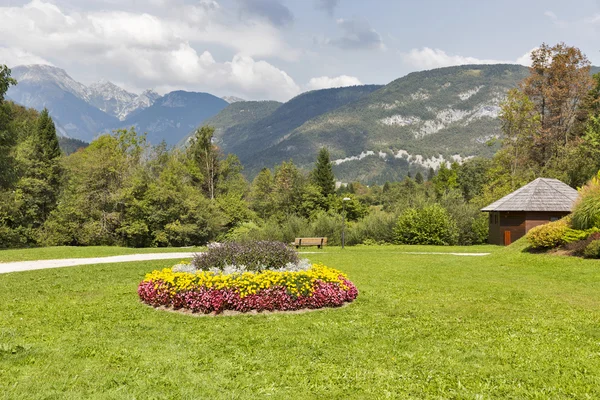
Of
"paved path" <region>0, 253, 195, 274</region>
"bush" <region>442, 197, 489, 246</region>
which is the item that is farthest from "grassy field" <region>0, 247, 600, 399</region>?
"bush" <region>442, 197, 489, 246</region>

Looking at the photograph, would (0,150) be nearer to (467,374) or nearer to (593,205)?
(467,374)

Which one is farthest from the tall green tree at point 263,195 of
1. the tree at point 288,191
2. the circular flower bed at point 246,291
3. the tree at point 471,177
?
the circular flower bed at point 246,291

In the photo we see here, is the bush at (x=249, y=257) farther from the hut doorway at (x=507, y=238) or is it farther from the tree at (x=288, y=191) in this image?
the tree at (x=288, y=191)

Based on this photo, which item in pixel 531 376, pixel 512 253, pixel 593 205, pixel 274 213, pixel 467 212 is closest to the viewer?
pixel 531 376

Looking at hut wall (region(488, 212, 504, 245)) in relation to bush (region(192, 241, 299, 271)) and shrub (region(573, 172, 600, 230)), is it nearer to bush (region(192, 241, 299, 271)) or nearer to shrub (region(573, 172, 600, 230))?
shrub (region(573, 172, 600, 230))

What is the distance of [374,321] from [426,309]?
1519 millimetres

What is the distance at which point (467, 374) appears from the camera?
502cm

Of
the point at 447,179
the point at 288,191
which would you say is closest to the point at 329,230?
the point at 288,191

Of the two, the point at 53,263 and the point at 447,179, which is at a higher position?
the point at 447,179

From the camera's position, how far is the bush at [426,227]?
98.6ft

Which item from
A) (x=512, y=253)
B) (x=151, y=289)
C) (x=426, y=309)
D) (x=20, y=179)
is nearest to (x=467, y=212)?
(x=512, y=253)

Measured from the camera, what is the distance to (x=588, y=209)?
16422mm

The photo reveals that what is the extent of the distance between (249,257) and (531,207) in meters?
22.6

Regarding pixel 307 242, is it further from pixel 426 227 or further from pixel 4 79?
pixel 4 79
